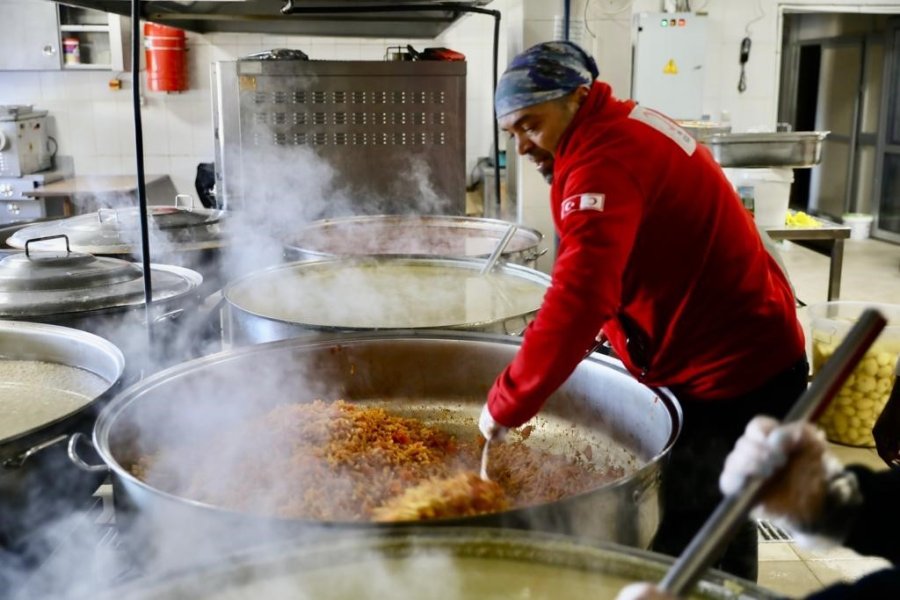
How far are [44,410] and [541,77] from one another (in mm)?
1245

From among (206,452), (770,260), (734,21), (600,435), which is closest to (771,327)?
(770,260)

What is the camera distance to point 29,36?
676 cm

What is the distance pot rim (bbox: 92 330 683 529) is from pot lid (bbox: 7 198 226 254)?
3.83 feet

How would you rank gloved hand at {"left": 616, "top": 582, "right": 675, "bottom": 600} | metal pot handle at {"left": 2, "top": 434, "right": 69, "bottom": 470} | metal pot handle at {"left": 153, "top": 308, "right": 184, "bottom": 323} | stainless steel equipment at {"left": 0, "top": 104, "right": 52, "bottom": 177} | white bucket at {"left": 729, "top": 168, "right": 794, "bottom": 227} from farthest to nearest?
stainless steel equipment at {"left": 0, "top": 104, "right": 52, "bottom": 177}, white bucket at {"left": 729, "top": 168, "right": 794, "bottom": 227}, metal pot handle at {"left": 153, "top": 308, "right": 184, "bottom": 323}, metal pot handle at {"left": 2, "top": 434, "right": 69, "bottom": 470}, gloved hand at {"left": 616, "top": 582, "right": 675, "bottom": 600}

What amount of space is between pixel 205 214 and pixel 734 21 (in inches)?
259

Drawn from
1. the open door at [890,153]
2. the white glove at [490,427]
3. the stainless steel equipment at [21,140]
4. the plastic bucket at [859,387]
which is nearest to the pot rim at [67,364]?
the white glove at [490,427]

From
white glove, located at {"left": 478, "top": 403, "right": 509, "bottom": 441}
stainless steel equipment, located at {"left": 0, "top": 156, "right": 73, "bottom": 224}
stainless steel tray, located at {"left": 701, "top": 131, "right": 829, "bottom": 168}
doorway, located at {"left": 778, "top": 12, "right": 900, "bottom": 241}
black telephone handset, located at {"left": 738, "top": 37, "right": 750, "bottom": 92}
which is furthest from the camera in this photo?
doorway, located at {"left": 778, "top": 12, "right": 900, "bottom": 241}

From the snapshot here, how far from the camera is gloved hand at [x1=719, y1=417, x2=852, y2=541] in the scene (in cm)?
81

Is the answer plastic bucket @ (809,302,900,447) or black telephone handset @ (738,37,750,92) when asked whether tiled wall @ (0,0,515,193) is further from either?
plastic bucket @ (809,302,900,447)

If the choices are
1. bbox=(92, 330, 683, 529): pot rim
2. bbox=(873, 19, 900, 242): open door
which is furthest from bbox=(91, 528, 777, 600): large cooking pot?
bbox=(873, 19, 900, 242): open door

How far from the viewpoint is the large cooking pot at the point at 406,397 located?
1.48 meters

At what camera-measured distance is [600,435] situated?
1871 mm

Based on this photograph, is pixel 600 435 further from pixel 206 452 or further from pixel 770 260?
pixel 206 452

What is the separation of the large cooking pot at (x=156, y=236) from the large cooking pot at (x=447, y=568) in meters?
1.82
